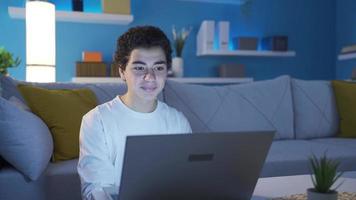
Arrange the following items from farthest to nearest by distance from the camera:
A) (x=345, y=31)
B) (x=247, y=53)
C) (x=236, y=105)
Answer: (x=345, y=31)
(x=247, y=53)
(x=236, y=105)

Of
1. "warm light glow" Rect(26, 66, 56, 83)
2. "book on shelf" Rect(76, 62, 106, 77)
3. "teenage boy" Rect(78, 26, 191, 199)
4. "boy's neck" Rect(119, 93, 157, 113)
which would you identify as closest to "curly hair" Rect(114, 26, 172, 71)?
"teenage boy" Rect(78, 26, 191, 199)

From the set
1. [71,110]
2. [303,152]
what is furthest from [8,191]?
[303,152]

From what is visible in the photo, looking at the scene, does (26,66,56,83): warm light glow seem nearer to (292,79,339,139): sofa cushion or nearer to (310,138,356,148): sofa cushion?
(292,79,339,139): sofa cushion

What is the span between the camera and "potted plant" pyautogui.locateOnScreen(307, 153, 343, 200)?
70cm

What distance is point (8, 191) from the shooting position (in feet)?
4.88

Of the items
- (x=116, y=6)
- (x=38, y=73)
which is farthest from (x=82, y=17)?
(x=38, y=73)

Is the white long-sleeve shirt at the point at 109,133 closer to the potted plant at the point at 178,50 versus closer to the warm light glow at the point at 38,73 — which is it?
the warm light glow at the point at 38,73

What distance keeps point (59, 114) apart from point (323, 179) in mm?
1308

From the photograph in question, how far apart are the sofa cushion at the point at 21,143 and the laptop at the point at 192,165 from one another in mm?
877

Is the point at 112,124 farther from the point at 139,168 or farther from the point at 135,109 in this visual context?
the point at 139,168

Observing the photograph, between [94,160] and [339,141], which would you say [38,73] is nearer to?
[94,160]

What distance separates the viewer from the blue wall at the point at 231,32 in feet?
11.6

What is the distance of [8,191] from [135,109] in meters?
0.66

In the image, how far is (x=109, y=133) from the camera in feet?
3.71
